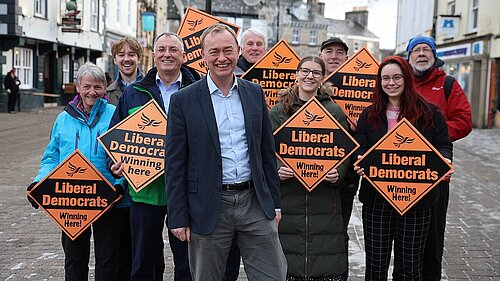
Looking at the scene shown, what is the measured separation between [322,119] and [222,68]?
117 cm

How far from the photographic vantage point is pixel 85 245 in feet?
14.7

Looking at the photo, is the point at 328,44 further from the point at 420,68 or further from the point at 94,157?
the point at 94,157

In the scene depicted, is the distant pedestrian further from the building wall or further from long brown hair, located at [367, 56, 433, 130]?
long brown hair, located at [367, 56, 433, 130]

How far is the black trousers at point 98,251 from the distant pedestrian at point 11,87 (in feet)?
68.8

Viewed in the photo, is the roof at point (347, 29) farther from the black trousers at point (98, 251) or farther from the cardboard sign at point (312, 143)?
the black trousers at point (98, 251)

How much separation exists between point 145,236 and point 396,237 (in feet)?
6.12

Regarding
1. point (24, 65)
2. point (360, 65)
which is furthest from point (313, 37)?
point (360, 65)

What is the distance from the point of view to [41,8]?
88.8 feet

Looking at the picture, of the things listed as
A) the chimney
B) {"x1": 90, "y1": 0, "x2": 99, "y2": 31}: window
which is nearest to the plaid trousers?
{"x1": 90, "y1": 0, "x2": 99, "y2": 31}: window

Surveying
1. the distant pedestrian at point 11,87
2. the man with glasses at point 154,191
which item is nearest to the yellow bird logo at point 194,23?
the man with glasses at point 154,191

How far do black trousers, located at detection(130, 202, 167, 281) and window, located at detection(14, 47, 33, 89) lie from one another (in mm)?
23270

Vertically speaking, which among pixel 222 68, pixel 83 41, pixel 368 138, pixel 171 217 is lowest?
pixel 171 217

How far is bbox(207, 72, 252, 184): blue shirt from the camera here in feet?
11.6

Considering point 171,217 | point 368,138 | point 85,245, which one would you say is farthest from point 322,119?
point 85,245
